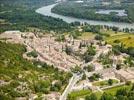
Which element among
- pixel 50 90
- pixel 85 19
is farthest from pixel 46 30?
pixel 50 90

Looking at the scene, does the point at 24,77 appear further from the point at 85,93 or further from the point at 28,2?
the point at 28,2

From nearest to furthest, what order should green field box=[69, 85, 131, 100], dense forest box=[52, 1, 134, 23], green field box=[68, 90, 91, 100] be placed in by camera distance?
green field box=[68, 90, 91, 100], green field box=[69, 85, 131, 100], dense forest box=[52, 1, 134, 23]

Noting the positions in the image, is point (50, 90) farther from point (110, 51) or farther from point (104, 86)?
point (110, 51)

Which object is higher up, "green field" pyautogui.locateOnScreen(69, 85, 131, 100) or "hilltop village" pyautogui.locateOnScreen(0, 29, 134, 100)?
"green field" pyautogui.locateOnScreen(69, 85, 131, 100)

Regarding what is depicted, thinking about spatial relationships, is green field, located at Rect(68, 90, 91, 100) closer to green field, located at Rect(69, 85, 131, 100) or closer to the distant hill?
green field, located at Rect(69, 85, 131, 100)

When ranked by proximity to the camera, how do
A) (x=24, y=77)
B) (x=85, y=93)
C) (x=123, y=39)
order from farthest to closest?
1. (x=123, y=39)
2. (x=24, y=77)
3. (x=85, y=93)

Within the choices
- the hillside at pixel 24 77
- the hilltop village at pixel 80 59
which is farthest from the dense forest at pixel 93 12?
the hillside at pixel 24 77

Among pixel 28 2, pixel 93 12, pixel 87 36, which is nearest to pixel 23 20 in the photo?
pixel 93 12

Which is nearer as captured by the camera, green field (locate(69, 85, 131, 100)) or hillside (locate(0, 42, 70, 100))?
hillside (locate(0, 42, 70, 100))

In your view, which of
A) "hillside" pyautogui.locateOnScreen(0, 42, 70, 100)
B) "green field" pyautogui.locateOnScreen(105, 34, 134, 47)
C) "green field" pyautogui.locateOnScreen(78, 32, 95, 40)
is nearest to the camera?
"hillside" pyautogui.locateOnScreen(0, 42, 70, 100)

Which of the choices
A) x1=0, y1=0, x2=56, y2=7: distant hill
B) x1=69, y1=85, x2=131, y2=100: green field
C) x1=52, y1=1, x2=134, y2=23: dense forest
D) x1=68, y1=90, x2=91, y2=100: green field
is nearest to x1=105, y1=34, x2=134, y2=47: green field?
x1=52, y1=1, x2=134, y2=23: dense forest

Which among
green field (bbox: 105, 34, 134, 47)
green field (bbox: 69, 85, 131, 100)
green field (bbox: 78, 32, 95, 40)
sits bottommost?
green field (bbox: 78, 32, 95, 40)

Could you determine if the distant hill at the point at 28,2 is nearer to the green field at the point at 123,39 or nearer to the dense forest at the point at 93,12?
the dense forest at the point at 93,12
